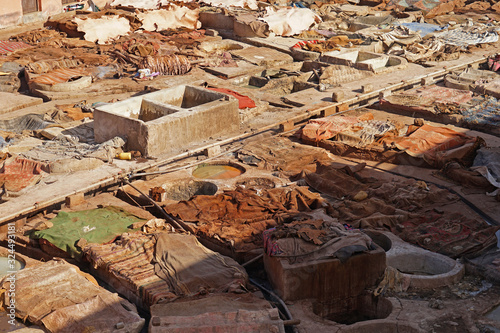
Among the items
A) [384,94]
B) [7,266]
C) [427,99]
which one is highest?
[427,99]

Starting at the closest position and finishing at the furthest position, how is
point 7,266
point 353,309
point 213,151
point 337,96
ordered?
point 353,309 < point 7,266 < point 213,151 < point 337,96

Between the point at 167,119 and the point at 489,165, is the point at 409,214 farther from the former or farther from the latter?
the point at 167,119

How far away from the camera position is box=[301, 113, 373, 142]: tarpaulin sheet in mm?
18266

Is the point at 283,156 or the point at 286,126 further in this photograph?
the point at 286,126

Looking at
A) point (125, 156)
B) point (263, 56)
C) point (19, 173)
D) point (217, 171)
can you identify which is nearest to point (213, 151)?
point (217, 171)

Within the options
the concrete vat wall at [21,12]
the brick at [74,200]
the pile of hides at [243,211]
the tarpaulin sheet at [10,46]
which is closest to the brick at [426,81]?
the pile of hides at [243,211]

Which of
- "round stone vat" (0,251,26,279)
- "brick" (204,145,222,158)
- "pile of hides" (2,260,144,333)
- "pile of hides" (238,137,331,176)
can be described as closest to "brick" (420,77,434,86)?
"pile of hides" (238,137,331,176)

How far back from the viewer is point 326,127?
61.0ft

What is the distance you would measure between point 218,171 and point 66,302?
621cm

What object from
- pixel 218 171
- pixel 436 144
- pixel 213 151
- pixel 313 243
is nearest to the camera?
pixel 313 243

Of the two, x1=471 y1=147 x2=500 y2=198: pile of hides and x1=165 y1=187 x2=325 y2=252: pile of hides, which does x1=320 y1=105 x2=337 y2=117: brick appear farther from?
x1=165 y1=187 x2=325 y2=252: pile of hides

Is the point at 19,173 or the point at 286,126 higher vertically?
the point at 286,126

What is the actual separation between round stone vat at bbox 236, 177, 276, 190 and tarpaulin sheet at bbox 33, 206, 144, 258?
9.14 ft

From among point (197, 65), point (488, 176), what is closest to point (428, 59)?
point (197, 65)
